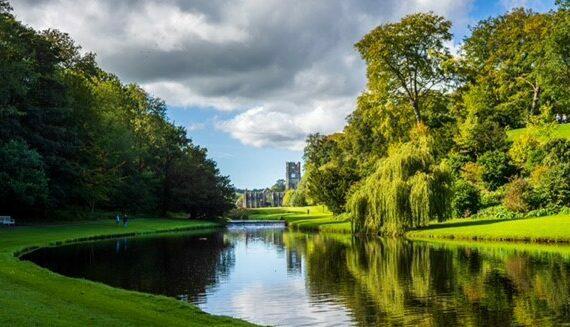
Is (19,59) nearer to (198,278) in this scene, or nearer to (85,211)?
(85,211)

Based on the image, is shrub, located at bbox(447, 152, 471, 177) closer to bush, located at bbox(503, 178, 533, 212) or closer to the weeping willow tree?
bush, located at bbox(503, 178, 533, 212)

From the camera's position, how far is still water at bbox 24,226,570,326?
15.5m

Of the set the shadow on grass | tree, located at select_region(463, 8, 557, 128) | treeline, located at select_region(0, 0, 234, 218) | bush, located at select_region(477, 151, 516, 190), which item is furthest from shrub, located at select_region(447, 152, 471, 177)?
treeline, located at select_region(0, 0, 234, 218)

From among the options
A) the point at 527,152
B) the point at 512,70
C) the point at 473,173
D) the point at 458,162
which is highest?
the point at 512,70

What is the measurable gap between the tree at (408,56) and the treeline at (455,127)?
99 millimetres

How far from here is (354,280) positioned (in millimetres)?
21875

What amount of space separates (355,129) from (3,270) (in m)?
66.8

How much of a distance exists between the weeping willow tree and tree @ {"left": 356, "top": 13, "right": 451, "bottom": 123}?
39.9ft

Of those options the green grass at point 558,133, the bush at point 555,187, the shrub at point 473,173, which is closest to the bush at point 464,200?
the shrub at point 473,173

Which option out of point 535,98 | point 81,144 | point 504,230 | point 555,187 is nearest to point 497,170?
point 555,187

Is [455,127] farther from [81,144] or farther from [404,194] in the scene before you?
[81,144]

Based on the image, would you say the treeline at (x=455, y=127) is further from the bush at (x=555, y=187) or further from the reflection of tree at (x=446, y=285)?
the reflection of tree at (x=446, y=285)

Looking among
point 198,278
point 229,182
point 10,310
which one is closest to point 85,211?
point 229,182

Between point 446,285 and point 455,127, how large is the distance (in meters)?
45.9
